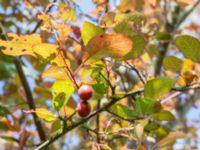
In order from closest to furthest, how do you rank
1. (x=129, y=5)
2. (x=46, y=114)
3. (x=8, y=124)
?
(x=46, y=114), (x=8, y=124), (x=129, y=5)

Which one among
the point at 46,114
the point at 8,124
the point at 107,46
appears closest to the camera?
the point at 107,46

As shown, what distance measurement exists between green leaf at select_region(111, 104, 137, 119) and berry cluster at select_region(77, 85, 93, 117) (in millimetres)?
117

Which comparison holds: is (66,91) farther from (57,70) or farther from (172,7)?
(172,7)

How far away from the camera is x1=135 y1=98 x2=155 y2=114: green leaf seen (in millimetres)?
796

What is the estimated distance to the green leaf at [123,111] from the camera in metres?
0.84

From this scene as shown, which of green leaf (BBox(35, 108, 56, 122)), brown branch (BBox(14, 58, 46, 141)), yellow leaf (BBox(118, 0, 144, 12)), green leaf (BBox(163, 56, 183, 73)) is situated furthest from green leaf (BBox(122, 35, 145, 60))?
brown branch (BBox(14, 58, 46, 141))

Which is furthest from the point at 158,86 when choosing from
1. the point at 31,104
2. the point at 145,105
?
the point at 31,104

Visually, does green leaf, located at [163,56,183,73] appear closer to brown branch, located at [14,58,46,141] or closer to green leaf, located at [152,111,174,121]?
green leaf, located at [152,111,174,121]

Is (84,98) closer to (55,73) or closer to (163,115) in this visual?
(55,73)

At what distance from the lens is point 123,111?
850mm

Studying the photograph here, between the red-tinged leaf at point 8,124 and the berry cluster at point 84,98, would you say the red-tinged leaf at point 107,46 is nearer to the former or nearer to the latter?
the berry cluster at point 84,98

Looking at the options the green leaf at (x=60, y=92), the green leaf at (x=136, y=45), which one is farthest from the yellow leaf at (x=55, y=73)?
the green leaf at (x=136, y=45)

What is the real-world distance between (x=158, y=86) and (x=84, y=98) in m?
0.15

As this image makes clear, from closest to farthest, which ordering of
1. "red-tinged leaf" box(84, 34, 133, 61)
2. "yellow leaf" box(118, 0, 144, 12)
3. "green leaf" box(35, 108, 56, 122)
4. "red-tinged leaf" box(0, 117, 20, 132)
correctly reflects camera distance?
"red-tinged leaf" box(84, 34, 133, 61)
"green leaf" box(35, 108, 56, 122)
"red-tinged leaf" box(0, 117, 20, 132)
"yellow leaf" box(118, 0, 144, 12)
